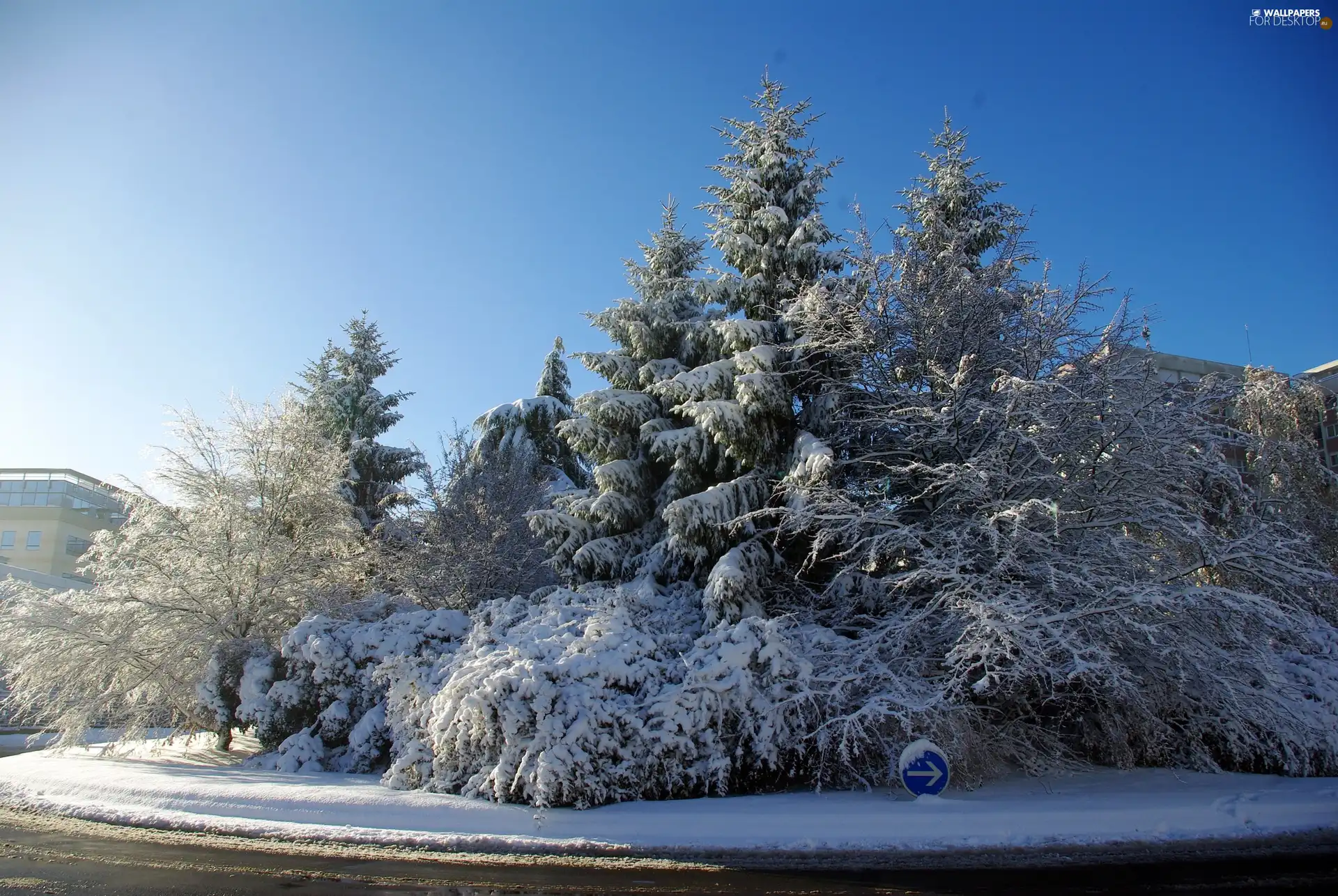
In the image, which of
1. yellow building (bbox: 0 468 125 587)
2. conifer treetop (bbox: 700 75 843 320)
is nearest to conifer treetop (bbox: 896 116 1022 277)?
conifer treetop (bbox: 700 75 843 320)

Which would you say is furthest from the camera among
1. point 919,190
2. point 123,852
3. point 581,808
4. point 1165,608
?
point 919,190

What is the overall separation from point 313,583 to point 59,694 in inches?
182

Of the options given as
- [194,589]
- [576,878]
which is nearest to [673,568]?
[576,878]

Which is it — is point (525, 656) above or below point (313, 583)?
below

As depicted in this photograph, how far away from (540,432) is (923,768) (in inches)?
854

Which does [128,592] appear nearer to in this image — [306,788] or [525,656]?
[306,788]

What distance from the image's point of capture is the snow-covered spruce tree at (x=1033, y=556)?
9625mm

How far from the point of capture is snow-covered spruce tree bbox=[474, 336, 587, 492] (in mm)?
27156

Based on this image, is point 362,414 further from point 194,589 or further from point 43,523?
point 43,523

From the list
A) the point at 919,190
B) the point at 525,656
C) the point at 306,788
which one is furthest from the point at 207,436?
the point at 919,190

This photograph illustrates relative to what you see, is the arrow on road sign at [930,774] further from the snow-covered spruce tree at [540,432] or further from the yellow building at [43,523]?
the yellow building at [43,523]

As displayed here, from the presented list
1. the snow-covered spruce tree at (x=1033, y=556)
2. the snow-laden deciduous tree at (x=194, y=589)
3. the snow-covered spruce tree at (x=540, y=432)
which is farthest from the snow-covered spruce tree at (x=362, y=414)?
the snow-covered spruce tree at (x=1033, y=556)

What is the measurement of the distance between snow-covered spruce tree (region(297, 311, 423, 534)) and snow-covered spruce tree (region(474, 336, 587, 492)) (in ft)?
9.20

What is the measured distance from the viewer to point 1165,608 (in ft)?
33.3
